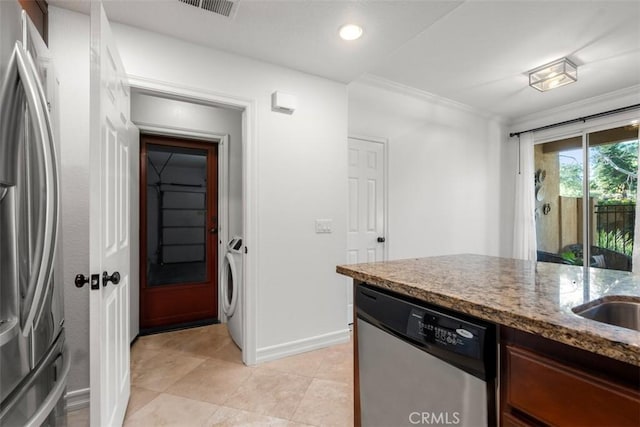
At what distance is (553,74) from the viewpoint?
284 centimetres

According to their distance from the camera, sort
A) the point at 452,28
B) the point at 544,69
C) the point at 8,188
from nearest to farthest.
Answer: the point at 8,188 < the point at 452,28 < the point at 544,69

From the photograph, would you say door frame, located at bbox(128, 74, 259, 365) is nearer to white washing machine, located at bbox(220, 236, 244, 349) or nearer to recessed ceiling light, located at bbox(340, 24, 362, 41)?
white washing machine, located at bbox(220, 236, 244, 349)

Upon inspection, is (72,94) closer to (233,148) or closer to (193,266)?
(233,148)

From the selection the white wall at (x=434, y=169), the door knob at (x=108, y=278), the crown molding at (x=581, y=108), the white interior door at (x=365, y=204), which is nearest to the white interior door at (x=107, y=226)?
the door knob at (x=108, y=278)

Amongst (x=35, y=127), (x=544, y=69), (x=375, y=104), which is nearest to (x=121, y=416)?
(x=35, y=127)

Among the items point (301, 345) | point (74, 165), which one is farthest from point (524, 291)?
point (74, 165)

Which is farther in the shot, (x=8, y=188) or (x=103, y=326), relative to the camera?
(x=103, y=326)

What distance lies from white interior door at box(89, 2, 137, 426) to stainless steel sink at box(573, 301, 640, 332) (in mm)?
1886

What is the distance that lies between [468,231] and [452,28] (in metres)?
2.65

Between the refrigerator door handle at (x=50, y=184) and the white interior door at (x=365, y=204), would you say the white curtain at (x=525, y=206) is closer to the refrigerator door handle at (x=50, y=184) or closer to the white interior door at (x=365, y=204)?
the white interior door at (x=365, y=204)

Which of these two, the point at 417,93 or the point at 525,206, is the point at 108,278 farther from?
the point at 525,206

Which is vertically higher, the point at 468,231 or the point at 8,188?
the point at 8,188

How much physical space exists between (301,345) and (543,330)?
2.16 m

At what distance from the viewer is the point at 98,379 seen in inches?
49.1
